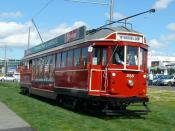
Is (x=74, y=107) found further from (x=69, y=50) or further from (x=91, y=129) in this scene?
(x=91, y=129)

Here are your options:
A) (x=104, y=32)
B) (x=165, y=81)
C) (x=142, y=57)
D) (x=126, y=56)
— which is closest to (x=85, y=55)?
(x=104, y=32)

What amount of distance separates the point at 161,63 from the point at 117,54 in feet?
403

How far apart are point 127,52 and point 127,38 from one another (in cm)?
50

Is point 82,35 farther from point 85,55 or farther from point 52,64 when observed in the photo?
point 52,64

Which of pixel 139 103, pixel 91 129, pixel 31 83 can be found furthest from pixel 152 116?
pixel 31 83

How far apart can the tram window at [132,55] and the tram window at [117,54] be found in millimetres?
218

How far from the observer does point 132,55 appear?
51.5 feet

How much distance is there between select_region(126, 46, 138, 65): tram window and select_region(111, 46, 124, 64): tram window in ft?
0.72

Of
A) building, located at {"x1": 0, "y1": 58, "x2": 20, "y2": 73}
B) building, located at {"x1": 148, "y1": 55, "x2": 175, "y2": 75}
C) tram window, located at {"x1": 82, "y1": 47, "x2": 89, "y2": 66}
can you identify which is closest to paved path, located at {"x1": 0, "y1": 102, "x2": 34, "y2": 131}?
tram window, located at {"x1": 82, "y1": 47, "x2": 89, "y2": 66}

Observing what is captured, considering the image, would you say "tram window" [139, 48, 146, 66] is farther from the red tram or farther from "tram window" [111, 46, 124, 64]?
"tram window" [111, 46, 124, 64]

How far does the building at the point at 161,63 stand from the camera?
119 meters

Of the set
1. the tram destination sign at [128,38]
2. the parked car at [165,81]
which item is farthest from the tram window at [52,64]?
the parked car at [165,81]

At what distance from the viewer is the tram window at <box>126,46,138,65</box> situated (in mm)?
15547

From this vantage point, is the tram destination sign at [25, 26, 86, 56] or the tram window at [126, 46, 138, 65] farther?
the tram destination sign at [25, 26, 86, 56]
